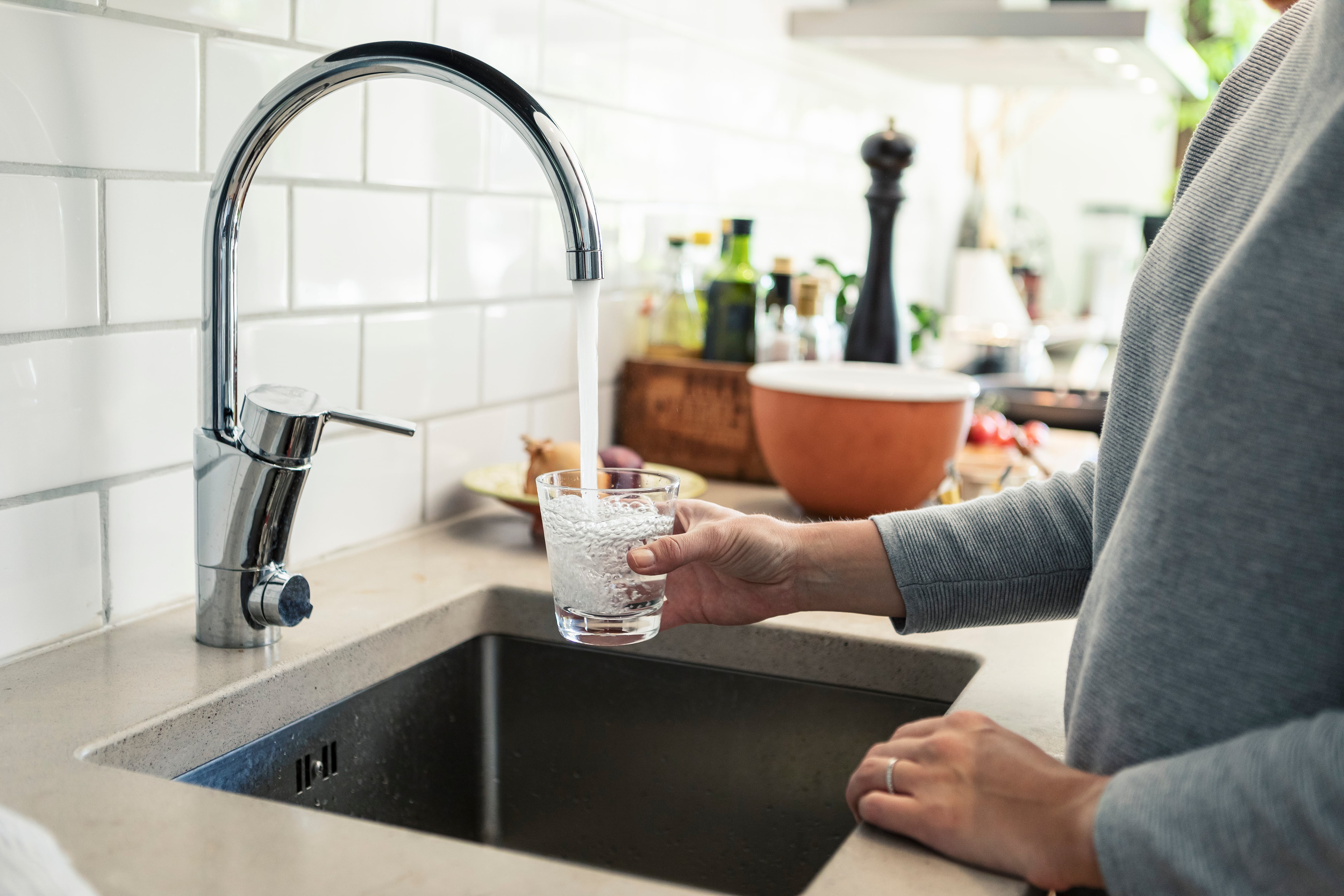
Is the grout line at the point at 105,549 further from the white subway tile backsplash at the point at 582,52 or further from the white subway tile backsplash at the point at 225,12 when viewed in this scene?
the white subway tile backsplash at the point at 582,52

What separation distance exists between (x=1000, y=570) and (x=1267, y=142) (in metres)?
0.36

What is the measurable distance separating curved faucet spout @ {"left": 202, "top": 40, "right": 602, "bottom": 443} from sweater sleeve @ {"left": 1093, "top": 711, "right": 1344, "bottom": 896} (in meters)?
0.46

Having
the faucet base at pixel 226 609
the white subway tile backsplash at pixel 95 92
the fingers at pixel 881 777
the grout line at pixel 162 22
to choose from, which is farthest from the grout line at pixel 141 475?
the fingers at pixel 881 777

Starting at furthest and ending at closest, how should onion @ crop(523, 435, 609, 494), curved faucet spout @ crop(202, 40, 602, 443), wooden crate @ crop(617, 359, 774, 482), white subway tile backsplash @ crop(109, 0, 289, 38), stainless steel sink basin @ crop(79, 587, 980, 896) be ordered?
wooden crate @ crop(617, 359, 774, 482) < onion @ crop(523, 435, 609, 494) < stainless steel sink basin @ crop(79, 587, 980, 896) < white subway tile backsplash @ crop(109, 0, 289, 38) < curved faucet spout @ crop(202, 40, 602, 443)

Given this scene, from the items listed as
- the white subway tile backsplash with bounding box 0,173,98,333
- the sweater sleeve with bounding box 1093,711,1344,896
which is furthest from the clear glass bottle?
the sweater sleeve with bounding box 1093,711,1344,896

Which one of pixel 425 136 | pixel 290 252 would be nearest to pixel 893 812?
pixel 290 252

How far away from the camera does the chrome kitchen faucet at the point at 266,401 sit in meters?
0.81

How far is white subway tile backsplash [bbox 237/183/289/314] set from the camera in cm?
104

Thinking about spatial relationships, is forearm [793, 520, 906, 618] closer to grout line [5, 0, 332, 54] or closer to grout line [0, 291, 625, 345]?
grout line [0, 291, 625, 345]

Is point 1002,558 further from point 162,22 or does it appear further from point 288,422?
point 162,22

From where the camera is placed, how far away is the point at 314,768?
94cm

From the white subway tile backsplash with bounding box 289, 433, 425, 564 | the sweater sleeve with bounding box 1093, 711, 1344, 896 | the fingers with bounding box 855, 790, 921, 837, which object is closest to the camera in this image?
the sweater sleeve with bounding box 1093, 711, 1344, 896

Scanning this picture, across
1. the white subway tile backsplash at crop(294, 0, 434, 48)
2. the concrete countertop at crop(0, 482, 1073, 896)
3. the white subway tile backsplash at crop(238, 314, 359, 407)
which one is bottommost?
the concrete countertop at crop(0, 482, 1073, 896)

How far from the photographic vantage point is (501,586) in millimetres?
1126
